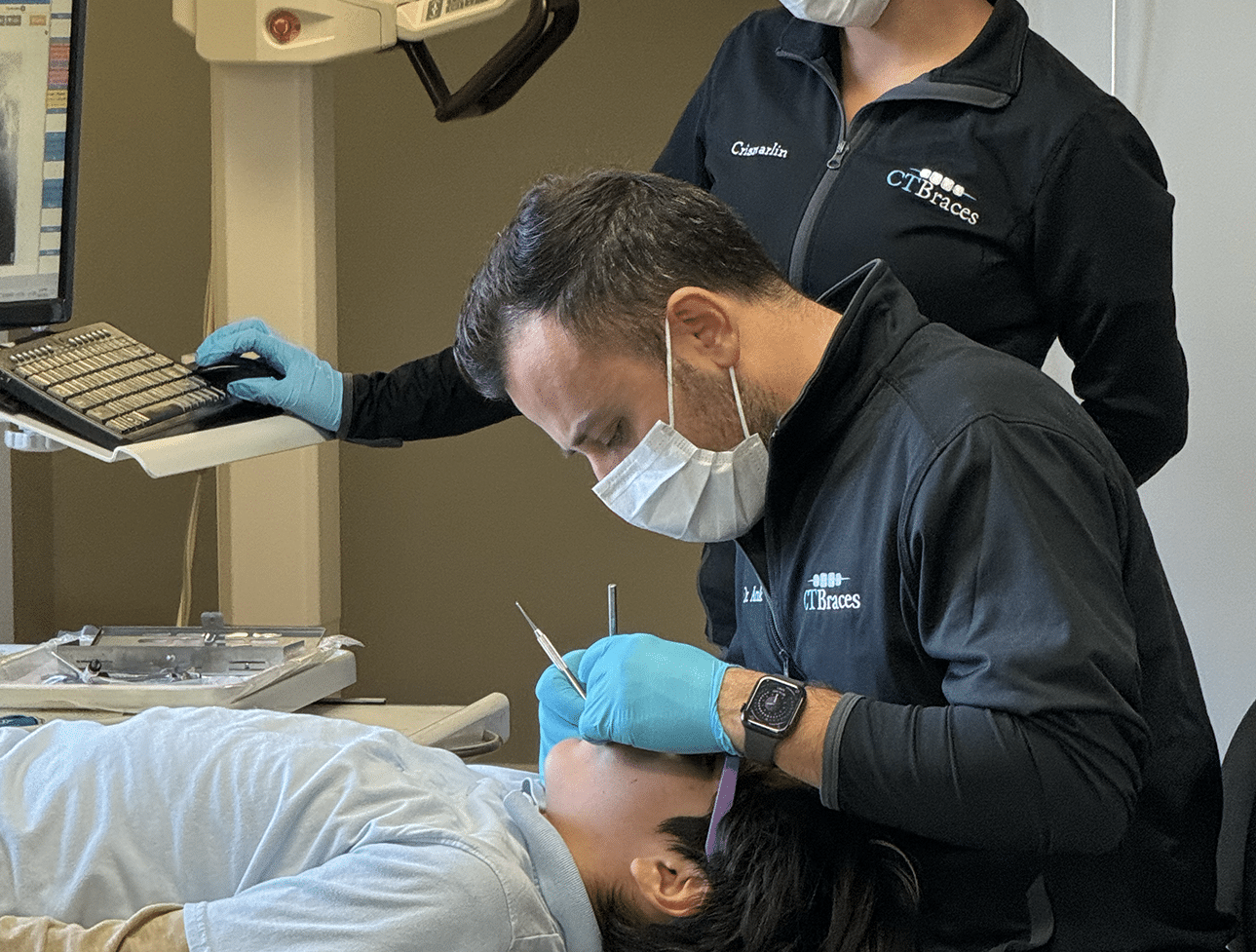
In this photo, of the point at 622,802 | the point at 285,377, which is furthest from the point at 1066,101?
the point at 285,377

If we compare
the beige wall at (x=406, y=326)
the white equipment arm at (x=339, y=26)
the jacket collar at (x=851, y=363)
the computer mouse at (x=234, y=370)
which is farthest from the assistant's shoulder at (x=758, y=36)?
the beige wall at (x=406, y=326)

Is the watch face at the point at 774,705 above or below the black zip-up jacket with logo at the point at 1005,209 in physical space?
below

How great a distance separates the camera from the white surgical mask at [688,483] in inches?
48.1

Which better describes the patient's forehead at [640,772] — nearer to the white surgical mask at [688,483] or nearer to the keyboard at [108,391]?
the white surgical mask at [688,483]

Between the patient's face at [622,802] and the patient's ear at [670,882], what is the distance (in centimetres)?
1

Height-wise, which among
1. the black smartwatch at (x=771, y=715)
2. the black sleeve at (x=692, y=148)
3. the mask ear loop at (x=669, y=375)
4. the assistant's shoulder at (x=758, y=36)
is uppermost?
the assistant's shoulder at (x=758, y=36)

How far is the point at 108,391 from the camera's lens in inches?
64.5

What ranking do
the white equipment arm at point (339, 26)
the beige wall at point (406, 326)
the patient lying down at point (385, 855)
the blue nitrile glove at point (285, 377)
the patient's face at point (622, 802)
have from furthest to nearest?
the beige wall at point (406, 326) → the white equipment arm at point (339, 26) → the blue nitrile glove at point (285, 377) → the patient's face at point (622, 802) → the patient lying down at point (385, 855)

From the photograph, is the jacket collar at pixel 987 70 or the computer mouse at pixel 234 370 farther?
the computer mouse at pixel 234 370

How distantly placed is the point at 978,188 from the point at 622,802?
0.76 metres

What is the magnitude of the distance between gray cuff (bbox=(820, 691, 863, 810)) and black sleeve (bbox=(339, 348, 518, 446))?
3.02ft

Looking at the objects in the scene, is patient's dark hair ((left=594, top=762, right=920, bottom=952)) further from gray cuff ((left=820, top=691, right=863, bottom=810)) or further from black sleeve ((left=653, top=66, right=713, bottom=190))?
black sleeve ((left=653, top=66, right=713, bottom=190))

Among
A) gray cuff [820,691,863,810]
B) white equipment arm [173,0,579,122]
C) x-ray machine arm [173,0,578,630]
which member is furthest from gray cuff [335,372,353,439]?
gray cuff [820,691,863,810]

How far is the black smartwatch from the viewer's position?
1.07 m
